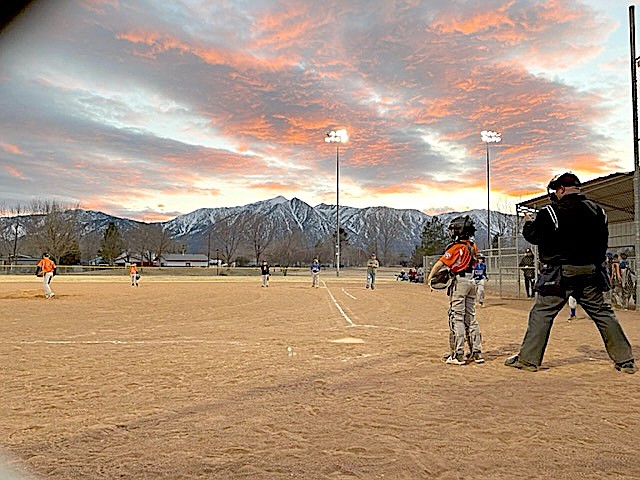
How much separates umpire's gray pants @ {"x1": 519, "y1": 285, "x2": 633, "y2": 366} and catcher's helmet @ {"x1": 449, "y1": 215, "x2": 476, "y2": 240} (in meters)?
1.36

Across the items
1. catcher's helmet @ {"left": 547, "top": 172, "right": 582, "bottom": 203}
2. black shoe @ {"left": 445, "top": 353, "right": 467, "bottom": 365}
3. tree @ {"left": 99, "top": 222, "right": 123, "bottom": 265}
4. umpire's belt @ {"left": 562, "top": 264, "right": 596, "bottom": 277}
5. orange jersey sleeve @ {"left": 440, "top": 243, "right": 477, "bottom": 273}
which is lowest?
black shoe @ {"left": 445, "top": 353, "right": 467, "bottom": 365}

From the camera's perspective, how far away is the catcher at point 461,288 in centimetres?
768

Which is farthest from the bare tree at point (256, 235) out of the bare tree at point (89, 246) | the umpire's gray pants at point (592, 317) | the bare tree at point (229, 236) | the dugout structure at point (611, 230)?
the umpire's gray pants at point (592, 317)

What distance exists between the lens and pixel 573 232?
688cm

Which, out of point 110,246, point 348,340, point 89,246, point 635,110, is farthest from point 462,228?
point 89,246

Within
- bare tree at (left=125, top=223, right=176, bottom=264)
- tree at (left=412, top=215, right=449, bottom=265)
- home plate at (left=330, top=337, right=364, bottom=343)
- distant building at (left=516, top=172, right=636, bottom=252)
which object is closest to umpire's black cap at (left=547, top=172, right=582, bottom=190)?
home plate at (left=330, top=337, right=364, bottom=343)

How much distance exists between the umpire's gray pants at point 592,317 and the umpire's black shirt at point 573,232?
0.40m

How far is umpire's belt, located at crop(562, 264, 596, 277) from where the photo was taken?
22.5 feet

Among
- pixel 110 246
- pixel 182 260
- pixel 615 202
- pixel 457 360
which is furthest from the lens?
pixel 182 260

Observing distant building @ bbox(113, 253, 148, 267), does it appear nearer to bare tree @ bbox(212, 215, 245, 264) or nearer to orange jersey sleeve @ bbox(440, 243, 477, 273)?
bare tree @ bbox(212, 215, 245, 264)

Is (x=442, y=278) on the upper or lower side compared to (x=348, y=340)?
upper

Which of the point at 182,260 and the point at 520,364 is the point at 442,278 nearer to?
the point at 520,364

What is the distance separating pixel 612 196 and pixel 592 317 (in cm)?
2247

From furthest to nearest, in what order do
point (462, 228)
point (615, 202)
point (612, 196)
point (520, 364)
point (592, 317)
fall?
point (615, 202) → point (612, 196) → point (462, 228) → point (520, 364) → point (592, 317)
